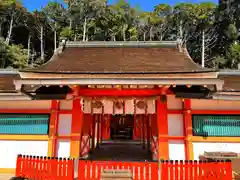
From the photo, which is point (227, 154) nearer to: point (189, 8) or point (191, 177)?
point (191, 177)

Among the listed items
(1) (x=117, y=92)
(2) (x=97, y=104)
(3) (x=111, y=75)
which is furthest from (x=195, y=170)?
(2) (x=97, y=104)

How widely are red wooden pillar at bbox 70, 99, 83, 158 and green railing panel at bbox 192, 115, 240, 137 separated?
3.70 meters

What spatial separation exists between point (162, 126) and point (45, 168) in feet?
11.8

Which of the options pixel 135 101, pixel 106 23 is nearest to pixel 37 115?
pixel 135 101

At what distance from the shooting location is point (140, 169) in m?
A: 5.19

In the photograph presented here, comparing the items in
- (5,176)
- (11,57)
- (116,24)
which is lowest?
(5,176)

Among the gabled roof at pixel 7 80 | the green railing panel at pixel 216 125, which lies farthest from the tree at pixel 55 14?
the green railing panel at pixel 216 125

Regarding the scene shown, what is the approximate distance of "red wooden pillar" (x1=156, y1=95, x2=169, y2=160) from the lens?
20.5 ft

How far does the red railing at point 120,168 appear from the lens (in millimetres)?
5156

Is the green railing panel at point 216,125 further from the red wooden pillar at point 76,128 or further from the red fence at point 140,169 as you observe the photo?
the red wooden pillar at point 76,128

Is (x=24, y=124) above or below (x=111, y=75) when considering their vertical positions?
below

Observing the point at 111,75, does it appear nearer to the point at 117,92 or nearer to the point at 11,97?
the point at 117,92

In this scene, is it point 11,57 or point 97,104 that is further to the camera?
point 11,57

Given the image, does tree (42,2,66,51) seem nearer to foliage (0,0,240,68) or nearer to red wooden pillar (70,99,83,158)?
foliage (0,0,240,68)
